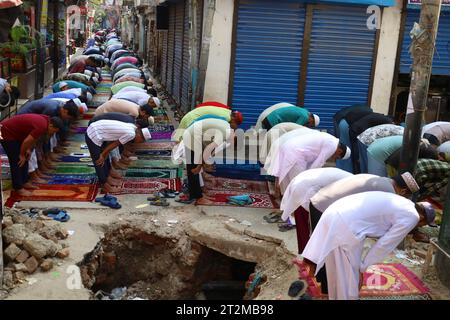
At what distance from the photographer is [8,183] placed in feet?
27.2

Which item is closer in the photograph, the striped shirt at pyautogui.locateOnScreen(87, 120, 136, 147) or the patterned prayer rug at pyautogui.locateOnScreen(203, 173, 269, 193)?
the striped shirt at pyautogui.locateOnScreen(87, 120, 136, 147)

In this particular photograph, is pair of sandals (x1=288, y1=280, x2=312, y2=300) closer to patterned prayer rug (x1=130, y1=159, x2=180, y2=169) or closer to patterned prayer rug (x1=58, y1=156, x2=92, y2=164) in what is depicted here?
patterned prayer rug (x1=130, y1=159, x2=180, y2=169)

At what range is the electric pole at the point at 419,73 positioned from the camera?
6.11 m

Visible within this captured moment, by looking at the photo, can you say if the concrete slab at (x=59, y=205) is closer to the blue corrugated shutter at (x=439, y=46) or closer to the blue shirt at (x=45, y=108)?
the blue shirt at (x=45, y=108)

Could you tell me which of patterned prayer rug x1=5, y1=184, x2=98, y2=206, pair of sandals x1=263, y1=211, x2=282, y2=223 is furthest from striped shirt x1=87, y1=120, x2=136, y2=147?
pair of sandals x1=263, y1=211, x2=282, y2=223

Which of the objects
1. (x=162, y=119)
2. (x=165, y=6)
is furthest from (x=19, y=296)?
(x=165, y=6)

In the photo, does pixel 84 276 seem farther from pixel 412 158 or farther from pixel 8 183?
pixel 412 158

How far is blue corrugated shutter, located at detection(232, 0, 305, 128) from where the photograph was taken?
10109 mm

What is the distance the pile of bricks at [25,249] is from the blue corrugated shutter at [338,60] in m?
6.13

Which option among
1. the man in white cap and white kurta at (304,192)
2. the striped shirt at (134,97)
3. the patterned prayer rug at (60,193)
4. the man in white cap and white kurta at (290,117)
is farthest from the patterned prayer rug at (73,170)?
the man in white cap and white kurta at (304,192)

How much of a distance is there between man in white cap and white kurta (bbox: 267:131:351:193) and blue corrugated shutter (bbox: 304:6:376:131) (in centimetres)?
350
